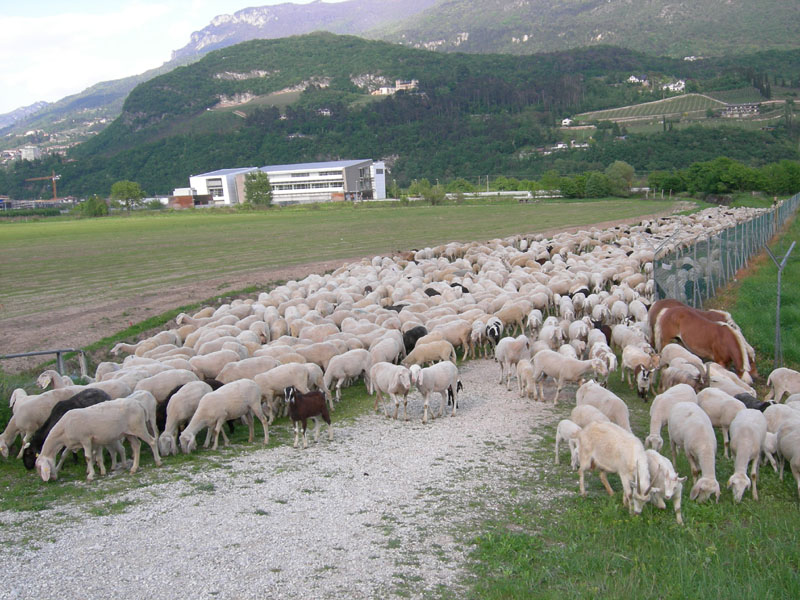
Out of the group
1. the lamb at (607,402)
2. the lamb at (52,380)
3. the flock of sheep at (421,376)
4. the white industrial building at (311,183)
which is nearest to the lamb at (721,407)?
the flock of sheep at (421,376)

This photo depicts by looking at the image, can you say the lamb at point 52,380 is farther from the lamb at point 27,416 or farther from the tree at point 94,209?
the tree at point 94,209

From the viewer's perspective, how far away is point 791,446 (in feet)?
25.9

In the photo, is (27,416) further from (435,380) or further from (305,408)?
(435,380)

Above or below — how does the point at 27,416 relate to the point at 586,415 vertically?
above

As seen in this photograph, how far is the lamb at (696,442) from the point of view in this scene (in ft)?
24.5

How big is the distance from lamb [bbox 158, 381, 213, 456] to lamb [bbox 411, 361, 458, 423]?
3.46m

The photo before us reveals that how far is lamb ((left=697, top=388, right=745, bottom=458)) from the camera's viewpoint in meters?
8.97

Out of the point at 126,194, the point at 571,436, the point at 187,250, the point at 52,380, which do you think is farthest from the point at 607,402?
the point at 126,194

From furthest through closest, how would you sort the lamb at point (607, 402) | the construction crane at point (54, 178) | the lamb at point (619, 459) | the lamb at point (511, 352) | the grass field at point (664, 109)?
the grass field at point (664, 109) < the construction crane at point (54, 178) < the lamb at point (511, 352) < the lamb at point (607, 402) < the lamb at point (619, 459)

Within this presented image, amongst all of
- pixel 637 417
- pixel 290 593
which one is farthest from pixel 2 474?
pixel 637 417

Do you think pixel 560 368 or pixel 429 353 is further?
pixel 429 353

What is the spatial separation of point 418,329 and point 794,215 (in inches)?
1818

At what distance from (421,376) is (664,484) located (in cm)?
482

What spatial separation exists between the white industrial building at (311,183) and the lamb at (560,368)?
378ft
